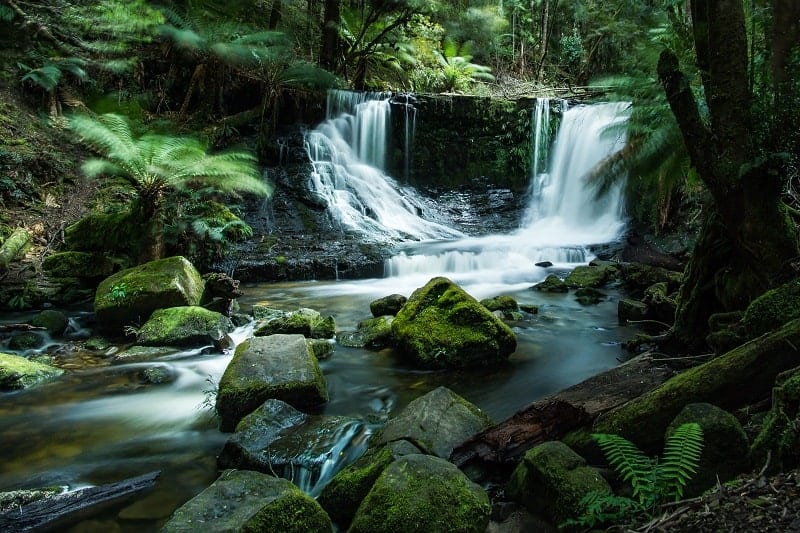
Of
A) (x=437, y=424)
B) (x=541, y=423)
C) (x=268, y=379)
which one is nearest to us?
(x=541, y=423)

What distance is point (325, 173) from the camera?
12.2 m

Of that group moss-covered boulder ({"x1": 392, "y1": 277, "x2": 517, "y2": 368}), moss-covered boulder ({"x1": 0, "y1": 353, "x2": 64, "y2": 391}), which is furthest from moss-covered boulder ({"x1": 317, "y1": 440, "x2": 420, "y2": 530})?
moss-covered boulder ({"x1": 0, "y1": 353, "x2": 64, "y2": 391})

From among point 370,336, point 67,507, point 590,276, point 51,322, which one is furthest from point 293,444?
point 590,276

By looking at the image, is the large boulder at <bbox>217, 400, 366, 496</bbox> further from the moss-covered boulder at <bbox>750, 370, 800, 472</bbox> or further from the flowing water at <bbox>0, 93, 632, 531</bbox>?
the moss-covered boulder at <bbox>750, 370, 800, 472</bbox>

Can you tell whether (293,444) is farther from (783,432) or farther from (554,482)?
(783,432)

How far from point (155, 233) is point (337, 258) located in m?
3.14

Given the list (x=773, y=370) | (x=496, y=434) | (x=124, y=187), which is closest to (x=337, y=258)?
(x=124, y=187)

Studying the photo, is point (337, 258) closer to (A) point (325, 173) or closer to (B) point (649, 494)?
(A) point (325, 173)

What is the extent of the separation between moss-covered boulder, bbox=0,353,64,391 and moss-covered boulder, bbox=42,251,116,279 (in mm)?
2865

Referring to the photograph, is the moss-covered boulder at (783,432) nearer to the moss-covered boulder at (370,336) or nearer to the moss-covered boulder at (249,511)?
the moss-covered boulder at (249,511)

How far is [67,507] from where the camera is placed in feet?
8.61

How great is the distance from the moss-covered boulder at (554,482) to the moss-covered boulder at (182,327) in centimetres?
401

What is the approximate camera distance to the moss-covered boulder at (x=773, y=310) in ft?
8.51

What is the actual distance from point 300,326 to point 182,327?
1277 mm
